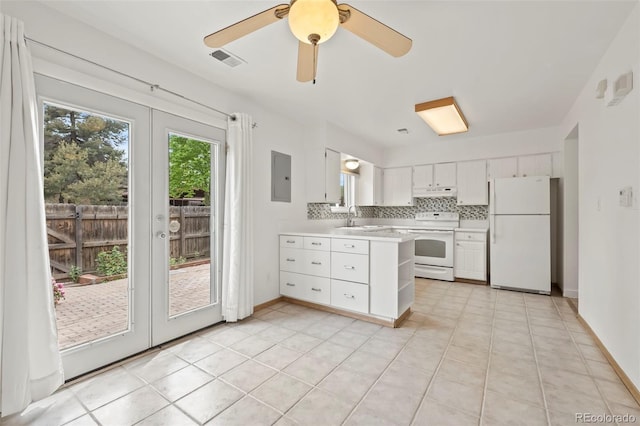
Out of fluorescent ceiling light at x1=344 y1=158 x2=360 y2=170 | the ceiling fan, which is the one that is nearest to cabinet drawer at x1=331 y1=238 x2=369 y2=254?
the ceiling fan

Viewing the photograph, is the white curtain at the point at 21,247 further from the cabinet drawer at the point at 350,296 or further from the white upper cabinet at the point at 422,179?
the white upper cabinet at the point at 422,179

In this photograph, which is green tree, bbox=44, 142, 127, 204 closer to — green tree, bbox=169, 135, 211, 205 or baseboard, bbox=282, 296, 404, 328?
green tree, bbox=169, 135, 211, 205

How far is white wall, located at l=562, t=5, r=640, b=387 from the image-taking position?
180 cm

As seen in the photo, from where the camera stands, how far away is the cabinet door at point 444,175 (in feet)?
16.5

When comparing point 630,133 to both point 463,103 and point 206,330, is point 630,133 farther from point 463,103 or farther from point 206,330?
point 206,330

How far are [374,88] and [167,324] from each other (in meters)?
2.98

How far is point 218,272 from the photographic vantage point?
2.95 metres

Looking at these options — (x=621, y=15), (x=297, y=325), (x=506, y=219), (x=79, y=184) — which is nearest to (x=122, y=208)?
(x=79, y=184)

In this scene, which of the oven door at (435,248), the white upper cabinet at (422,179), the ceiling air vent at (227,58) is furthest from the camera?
the white upper cabinet at (422,179)

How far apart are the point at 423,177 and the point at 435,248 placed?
4.41ft

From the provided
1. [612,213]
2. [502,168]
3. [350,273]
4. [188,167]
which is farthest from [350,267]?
[502,168]

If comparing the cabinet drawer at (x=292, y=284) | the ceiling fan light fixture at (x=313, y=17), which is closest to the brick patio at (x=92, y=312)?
the cabinet drawer at (x=292, y=284)

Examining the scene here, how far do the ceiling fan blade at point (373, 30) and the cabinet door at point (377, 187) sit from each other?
381 cm

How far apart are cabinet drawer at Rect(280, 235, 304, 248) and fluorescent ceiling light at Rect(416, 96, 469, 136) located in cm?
210
